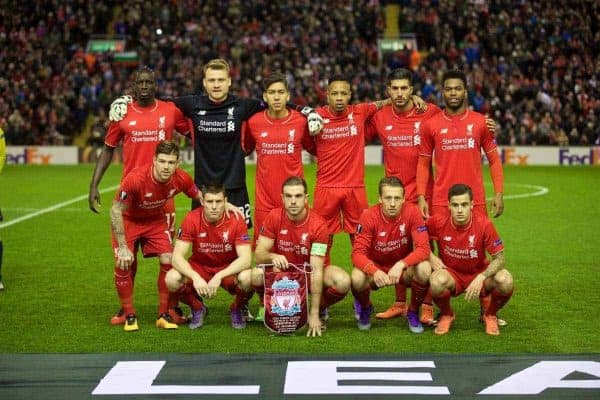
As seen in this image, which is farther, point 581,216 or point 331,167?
point 581,216

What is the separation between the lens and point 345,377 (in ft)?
20.9

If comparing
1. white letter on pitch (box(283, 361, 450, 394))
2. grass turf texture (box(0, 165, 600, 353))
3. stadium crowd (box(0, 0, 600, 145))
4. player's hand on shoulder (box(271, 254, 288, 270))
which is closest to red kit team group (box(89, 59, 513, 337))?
player's hand on shoulder (box(271, 254, 288, 270))

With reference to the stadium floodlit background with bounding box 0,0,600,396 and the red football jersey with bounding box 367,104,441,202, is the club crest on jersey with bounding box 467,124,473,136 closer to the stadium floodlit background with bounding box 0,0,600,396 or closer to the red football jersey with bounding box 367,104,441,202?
the red football jersey with bounding box 367,104,441,202

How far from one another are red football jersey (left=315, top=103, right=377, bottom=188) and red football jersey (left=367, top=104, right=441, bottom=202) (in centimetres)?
20

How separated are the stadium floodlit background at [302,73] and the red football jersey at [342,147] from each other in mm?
3335

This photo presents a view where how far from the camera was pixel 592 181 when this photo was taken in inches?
902

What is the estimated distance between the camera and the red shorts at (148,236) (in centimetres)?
833

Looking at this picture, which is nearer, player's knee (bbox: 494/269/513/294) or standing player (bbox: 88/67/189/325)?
player's knee (bbox: 494/269/513/294)

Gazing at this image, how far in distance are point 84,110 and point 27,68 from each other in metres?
3.76

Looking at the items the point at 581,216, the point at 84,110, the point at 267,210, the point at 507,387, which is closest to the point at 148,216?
the point at 267,210

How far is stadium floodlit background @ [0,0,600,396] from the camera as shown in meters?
14.9

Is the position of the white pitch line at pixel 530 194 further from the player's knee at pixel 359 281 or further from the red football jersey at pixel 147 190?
the red football jersey at pixel 147 190

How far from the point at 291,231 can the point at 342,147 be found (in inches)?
46.2

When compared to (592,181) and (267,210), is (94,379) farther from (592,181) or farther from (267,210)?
(592,181)
